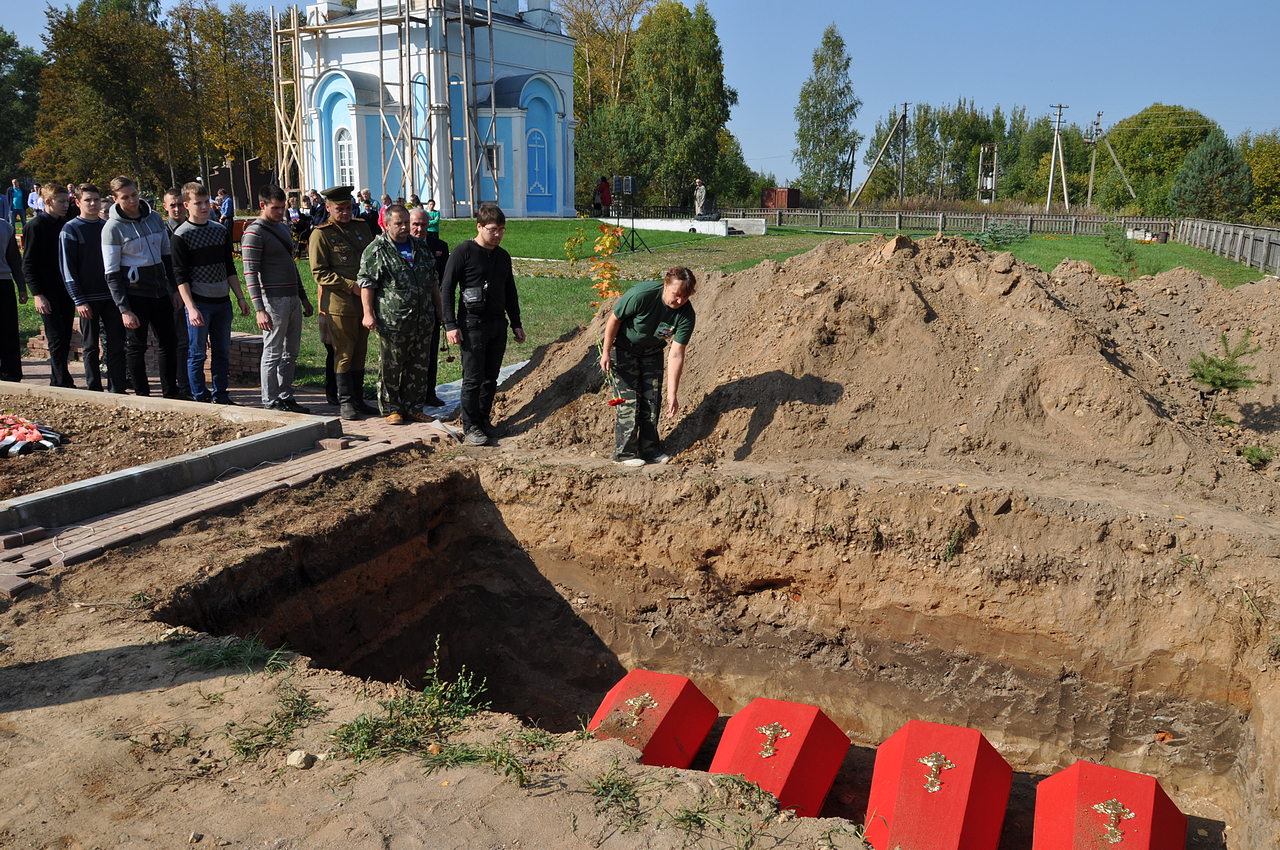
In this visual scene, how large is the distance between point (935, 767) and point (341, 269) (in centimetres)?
557

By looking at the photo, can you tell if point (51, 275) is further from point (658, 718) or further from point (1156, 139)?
point (1156, 139)

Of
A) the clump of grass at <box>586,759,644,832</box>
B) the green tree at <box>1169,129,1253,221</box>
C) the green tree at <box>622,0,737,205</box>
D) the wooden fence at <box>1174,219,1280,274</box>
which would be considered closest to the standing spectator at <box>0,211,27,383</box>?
the clump of grass at <box>586,759,644,832</box>

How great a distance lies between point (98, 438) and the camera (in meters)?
6.26

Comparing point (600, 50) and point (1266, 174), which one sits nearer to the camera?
point (1266, 174)

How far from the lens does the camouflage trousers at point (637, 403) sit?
6.01m

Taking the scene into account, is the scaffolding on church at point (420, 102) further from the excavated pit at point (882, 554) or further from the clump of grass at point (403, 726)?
the clump of grass at point (403, 726)

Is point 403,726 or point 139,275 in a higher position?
point 139,275

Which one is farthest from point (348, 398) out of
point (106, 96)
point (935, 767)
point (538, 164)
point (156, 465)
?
point (106, 96)

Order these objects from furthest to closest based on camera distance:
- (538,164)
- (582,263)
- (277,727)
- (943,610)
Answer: (538,164) < (582,263) < (943,610) < (277,727)

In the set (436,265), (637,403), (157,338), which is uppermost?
(436,265)

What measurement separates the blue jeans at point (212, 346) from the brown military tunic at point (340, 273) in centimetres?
88

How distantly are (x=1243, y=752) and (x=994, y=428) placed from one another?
2.51 m

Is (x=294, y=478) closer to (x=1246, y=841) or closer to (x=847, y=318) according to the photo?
(x=847, y=318)

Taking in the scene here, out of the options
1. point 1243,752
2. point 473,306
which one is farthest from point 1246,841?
point 473,306
